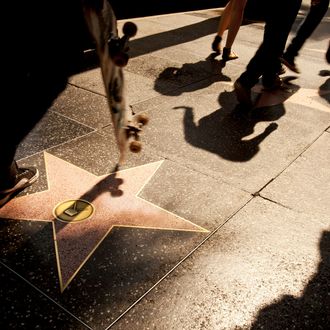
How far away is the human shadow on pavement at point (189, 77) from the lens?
443 cm

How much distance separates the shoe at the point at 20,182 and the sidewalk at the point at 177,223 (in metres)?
0.05

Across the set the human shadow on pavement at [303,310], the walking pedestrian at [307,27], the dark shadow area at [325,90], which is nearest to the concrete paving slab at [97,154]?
the human shadow on pavement at [303,310]

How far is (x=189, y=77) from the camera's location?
4797mm

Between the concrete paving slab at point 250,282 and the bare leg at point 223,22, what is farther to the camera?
the bare leg at point 223,22

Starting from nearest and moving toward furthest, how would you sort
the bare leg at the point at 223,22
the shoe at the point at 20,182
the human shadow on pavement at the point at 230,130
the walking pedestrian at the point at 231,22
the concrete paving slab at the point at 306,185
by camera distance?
the shoe at the point at 20,182 < the concrete paving slab at the point at 306,185 < the human shadow on pavement at the point at 230,130 < the walking pedestrian at the point at 231,22 < the bare leg at the point at 223,22

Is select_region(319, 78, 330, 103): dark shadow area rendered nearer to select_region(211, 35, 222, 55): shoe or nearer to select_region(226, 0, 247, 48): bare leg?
select_region(226, 0, 247, 48): bare leg

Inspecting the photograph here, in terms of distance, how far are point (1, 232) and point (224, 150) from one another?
6.08ft

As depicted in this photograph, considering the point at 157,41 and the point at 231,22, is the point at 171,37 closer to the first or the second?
the point at 157,41

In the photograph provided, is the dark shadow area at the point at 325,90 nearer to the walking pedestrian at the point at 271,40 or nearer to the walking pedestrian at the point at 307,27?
the walking pedestrian at the point at 307,27

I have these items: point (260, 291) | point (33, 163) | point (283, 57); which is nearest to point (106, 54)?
point (33, 163)

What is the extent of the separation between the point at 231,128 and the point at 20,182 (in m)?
1.98

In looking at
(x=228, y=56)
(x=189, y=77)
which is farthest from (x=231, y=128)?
(x=228, y=56)

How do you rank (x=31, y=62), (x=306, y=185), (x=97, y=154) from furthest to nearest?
(x=97, y=154) < (x=306, y=185) < (x=31, y=62)

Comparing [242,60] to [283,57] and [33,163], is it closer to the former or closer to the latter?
[283,57]
